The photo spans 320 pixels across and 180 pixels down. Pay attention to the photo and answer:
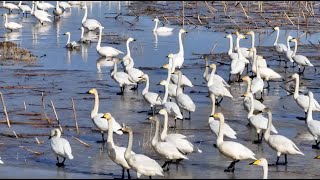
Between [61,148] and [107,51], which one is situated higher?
[61,148]

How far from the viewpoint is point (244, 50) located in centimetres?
2291

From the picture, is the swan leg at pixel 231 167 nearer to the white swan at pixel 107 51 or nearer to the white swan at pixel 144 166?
the white swan at pixel 144 166

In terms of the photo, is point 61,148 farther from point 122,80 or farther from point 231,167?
point 122,80

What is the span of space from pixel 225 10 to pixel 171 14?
228 centimetres

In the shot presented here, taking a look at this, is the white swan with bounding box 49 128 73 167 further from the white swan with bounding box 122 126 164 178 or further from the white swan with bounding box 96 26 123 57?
the white swan with bounding box 96 26 123 57

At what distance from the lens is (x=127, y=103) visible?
1805 cm

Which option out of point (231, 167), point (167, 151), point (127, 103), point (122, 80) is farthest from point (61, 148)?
point (122, 80)

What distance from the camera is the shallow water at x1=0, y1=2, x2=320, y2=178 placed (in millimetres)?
12703

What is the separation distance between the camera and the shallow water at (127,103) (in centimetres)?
1270

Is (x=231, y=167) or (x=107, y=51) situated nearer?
(x=231, y=167)

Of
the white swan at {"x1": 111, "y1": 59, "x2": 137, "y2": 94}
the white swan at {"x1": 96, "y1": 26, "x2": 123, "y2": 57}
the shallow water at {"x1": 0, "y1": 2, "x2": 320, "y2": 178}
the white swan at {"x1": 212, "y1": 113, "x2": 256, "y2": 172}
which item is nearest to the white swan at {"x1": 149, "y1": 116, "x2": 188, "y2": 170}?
the shallow water at {"x1": 0, "y1": 2, "x2": 320, "y2": 178}

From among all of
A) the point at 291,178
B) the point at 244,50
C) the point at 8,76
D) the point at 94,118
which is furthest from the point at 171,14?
the point at 291,178

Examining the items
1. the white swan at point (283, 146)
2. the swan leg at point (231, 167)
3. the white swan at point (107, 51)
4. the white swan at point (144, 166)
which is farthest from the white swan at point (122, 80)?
the white swan at point (144, 166)

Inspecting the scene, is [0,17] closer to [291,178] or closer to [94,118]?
[94,118]
